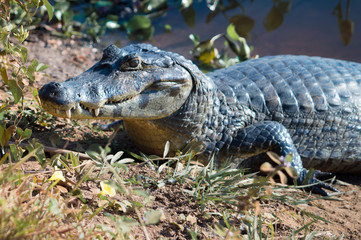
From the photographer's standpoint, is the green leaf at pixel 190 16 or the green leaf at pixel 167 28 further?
the green leaf at pixel 167 28

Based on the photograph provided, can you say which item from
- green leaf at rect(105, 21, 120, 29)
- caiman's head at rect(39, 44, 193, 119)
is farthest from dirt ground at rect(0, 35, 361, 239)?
green leaf at rect(105, 21, 120, 29)

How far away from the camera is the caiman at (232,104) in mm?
2818

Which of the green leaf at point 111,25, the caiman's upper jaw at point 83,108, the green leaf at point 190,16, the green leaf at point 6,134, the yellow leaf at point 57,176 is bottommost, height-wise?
the green leaf at point 111,25

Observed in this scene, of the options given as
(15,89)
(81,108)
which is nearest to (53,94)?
(81,108)

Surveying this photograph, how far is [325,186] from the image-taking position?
10.4ft

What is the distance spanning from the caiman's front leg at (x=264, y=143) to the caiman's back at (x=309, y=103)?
6.6 inches

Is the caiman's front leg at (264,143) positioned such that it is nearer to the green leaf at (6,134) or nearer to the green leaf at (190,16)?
the green leaf at (6,134)

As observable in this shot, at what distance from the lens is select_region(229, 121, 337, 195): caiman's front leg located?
10.8 ft

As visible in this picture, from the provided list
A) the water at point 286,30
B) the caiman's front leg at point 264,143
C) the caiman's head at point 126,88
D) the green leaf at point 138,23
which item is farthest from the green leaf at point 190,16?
the green leaf at point 138,23

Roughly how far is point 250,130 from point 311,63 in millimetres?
1089

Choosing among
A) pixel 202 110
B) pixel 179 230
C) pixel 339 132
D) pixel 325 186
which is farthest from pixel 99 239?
pixel 339 132

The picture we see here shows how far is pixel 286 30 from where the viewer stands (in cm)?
109

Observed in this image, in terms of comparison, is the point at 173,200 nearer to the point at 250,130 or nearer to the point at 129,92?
the point at 129,92

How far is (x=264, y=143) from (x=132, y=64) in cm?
126
